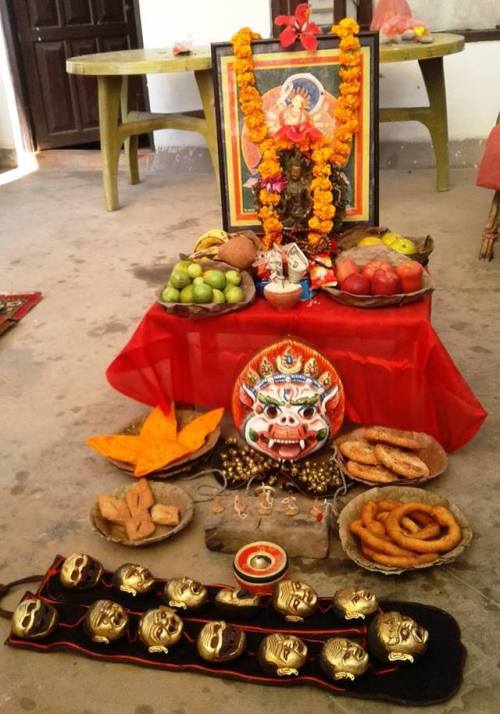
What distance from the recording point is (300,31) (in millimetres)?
2672

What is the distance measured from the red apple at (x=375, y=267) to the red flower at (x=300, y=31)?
0.87 meters

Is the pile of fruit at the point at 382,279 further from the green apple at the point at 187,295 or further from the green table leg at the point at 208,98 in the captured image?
the green table leg at the point at 208,98

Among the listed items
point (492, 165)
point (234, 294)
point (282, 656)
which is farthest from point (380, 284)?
point (492, 165)

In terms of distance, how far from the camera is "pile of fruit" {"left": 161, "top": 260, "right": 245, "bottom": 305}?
238cm

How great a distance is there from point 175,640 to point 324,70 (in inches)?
80.9

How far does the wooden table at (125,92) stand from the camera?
177 inches

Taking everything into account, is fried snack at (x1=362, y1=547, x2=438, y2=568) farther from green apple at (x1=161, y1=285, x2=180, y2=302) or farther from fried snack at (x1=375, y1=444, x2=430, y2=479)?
green apple at (x1=161, y1=285, x2=180, y2=302)

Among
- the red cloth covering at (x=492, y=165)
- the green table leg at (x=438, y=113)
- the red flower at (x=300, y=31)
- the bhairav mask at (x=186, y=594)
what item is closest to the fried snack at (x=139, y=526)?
the bhairav mask at (x=186, y=594)

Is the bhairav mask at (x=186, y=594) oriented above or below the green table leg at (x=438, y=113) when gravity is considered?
below

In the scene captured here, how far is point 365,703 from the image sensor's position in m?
1.59

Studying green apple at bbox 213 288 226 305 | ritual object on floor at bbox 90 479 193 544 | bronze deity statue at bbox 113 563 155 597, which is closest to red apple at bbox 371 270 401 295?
green apple at bbox 213 288 226 305

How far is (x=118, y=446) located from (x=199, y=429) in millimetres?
278

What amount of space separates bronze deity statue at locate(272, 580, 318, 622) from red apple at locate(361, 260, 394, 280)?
1058 millimetres

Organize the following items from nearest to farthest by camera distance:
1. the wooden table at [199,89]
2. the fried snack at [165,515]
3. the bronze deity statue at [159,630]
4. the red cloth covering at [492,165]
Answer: the bronze deity statue at [159,630] → the fried snack at [165,515] → the red cloth covering at [492,165] → the wooden table at [199,89]
